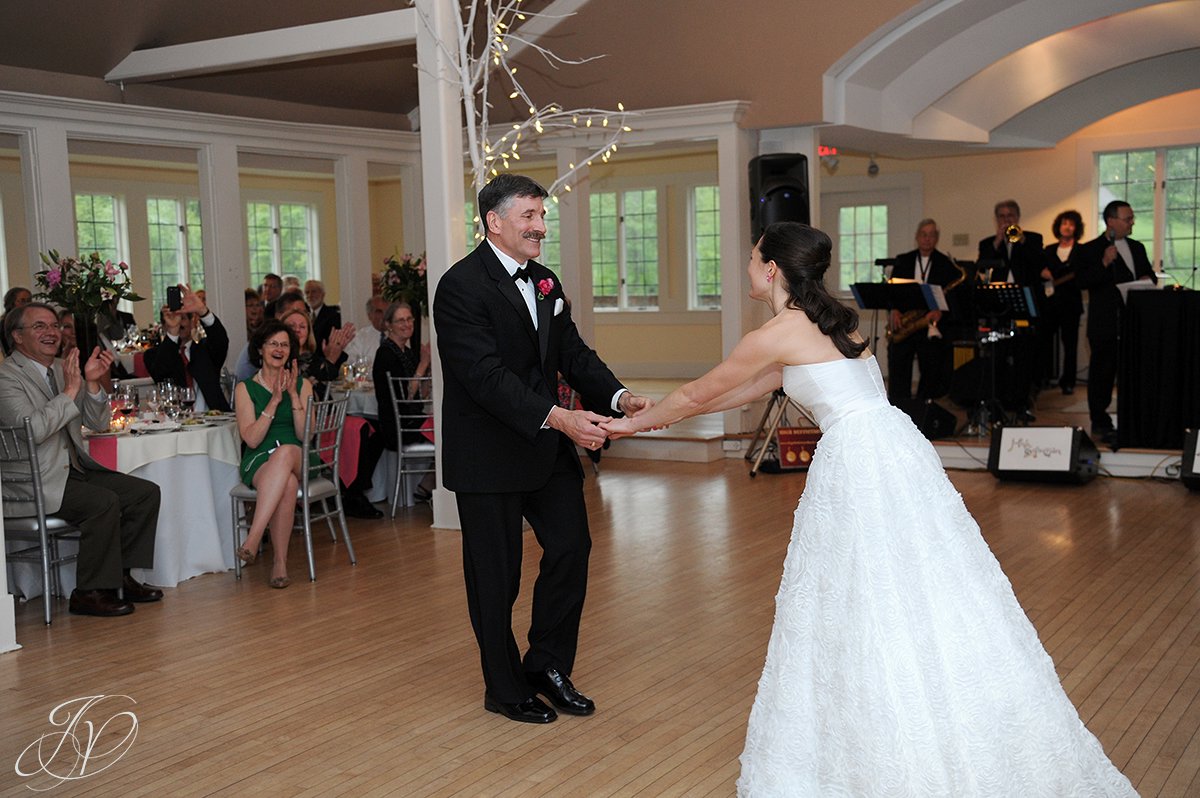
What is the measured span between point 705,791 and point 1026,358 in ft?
24.5

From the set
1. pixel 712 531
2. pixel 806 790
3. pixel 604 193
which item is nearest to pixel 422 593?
pixel 712 531

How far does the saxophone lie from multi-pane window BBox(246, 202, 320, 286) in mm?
8776

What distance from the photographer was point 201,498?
628 cm

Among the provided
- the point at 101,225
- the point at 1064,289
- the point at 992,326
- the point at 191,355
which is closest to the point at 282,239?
the point at 101,225

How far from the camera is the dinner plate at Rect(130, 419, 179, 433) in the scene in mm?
6199

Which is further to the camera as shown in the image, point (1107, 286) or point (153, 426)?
point (1107, 286)

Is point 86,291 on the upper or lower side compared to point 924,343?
upper

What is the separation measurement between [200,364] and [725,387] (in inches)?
189

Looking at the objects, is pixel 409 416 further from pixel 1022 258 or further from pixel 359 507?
pixel 1022 258

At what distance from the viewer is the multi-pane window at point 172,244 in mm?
14633

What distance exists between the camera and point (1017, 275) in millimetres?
10461

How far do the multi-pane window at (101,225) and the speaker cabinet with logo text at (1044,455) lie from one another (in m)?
10.3

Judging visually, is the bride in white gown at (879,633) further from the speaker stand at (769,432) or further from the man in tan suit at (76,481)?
the speaker stand at (769,432)

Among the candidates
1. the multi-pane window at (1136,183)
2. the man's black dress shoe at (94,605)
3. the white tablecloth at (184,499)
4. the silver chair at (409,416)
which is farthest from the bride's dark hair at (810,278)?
the multi-pane window at (1136,183)
